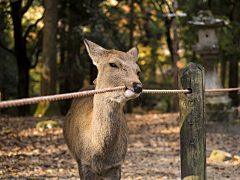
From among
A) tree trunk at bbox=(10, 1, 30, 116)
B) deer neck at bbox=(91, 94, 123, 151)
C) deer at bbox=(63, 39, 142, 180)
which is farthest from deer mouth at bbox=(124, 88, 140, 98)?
tree trunk at bbox=(10, 1, 30, 116)

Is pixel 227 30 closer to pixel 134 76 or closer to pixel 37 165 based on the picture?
pixel 37 165

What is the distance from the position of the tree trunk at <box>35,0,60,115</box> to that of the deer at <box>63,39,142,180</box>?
28.7 feet

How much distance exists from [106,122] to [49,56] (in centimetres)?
952

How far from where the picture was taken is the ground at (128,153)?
569cm

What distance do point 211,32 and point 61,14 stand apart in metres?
7.95

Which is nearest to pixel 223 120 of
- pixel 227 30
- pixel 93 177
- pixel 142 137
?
pixel 142 137

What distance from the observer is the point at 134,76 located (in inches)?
109

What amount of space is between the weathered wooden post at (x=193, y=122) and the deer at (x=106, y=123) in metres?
0.51

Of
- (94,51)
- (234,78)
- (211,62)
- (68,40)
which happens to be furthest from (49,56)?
(234,78)

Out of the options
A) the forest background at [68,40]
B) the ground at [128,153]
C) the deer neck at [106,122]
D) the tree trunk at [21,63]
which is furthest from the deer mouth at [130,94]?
the tree trunk at [21,63]

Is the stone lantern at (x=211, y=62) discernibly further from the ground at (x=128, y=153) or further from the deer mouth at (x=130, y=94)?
the deer mouth at (x=130, y=94)

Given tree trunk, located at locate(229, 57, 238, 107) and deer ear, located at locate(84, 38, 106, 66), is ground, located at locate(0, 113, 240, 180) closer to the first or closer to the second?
deer ear, located at locate(84, 38, 106, 66)

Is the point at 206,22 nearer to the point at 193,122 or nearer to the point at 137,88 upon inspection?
the point at 193,122

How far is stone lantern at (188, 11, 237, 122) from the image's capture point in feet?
34.0
